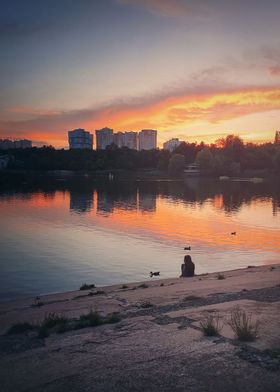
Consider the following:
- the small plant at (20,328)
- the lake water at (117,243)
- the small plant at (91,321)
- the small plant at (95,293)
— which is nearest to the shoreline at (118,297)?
the small plant at (95,293)

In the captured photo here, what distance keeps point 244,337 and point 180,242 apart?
102 ft

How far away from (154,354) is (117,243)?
99.0 feet

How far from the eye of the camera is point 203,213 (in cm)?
6612

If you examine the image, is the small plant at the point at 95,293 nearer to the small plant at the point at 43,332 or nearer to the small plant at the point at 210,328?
the small plant at the point at 43,332

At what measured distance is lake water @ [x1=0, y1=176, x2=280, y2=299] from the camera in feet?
88.8

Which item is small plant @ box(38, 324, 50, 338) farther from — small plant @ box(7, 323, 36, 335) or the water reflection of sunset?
the water reflection of sunset

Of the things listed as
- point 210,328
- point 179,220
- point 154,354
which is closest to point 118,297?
point 210,328

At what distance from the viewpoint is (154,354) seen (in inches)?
365

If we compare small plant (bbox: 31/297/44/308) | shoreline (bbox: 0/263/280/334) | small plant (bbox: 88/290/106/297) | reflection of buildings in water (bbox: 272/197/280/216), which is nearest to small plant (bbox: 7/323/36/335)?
shoreline (bbox: 0/263/280/334)

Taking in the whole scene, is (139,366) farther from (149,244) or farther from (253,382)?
(149,244)

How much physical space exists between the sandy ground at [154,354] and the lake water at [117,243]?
11.5 m

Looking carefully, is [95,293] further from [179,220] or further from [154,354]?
[179,220]

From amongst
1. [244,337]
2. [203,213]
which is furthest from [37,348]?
[203,213]

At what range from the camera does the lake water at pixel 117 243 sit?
27062 millimetres
